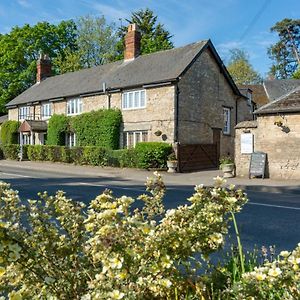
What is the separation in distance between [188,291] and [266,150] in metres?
16.8

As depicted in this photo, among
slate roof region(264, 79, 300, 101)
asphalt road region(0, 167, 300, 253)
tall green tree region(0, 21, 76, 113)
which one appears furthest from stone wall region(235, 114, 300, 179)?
tall green tree region(0, 21, 76, 113)

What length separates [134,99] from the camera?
27016 mm

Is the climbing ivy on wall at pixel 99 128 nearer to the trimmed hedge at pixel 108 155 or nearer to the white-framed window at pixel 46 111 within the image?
the trimmed hedge at pixel 108 155

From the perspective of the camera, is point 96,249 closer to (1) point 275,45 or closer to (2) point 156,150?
(2) point 156,150

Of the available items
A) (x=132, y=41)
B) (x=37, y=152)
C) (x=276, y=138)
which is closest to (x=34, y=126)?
(x=37, y=152)

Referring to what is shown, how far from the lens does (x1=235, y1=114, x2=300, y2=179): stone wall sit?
17.5 m

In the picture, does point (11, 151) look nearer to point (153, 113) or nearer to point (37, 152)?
point (37, 152)

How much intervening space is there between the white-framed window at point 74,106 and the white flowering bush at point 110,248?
2919 cm

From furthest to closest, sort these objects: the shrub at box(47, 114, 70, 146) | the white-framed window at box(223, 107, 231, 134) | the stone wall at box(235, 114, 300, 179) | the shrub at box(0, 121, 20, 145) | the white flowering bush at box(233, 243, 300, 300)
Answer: the shrub at box(0, 121, 20, 145)
the shrub at box(47, 114, 70, 146)
the white-framed window at box(223, 107, 231, 134)
the stone wall at box(235, 114, 300, 179)
the white flowering bush at box(233, 243, 300, 300)

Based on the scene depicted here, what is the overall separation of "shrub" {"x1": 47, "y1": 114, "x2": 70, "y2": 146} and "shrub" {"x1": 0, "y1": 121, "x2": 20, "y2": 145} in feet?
23.3

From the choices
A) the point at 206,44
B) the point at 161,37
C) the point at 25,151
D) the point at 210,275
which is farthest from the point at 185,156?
the point at 161,37

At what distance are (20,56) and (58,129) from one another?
2225 cm

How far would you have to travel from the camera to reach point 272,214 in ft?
31.0

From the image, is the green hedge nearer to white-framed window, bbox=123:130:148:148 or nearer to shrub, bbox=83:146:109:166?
shrub, bbox=83:146:109:166
